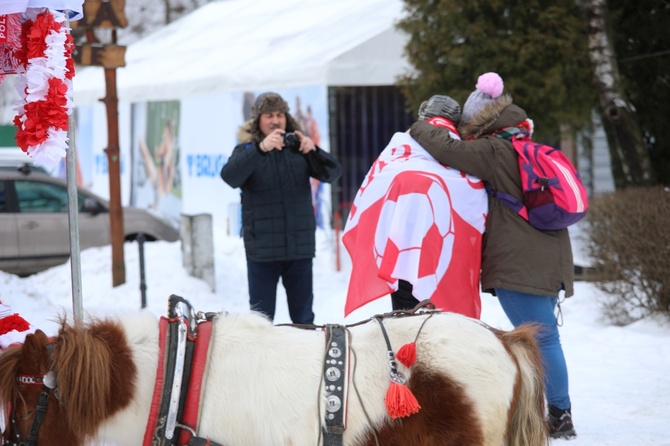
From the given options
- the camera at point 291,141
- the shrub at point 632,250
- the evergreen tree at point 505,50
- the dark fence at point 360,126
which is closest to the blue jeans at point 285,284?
the camera at point 291,141

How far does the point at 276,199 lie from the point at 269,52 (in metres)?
9.96

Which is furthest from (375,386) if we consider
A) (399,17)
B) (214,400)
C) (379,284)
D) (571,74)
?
(399,17)

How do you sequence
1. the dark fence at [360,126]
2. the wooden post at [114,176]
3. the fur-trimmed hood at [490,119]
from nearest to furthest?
the fur-trimmed hood at [490,119]
the wooden post at [114,176]
the dark fence at [360,126]

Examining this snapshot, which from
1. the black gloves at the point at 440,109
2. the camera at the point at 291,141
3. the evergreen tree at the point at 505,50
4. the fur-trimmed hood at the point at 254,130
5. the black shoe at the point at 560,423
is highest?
the evergreen tree at the point at 505,50

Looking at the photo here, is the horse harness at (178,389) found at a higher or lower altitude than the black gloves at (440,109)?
lower

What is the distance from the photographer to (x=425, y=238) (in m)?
4.50

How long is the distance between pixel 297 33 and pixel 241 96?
1.76 metres

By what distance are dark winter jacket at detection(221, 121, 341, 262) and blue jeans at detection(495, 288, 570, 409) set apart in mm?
1683

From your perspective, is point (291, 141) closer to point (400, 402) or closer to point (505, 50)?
point (400, 402)

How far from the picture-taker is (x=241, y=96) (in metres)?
14.7

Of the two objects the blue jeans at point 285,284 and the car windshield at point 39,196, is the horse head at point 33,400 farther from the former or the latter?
the car windshield at point 39,196

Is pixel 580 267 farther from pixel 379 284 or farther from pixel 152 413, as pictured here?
pixel 152 413

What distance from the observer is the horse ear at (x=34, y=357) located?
2.59 metres

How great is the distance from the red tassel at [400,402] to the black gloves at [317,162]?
3.35m
